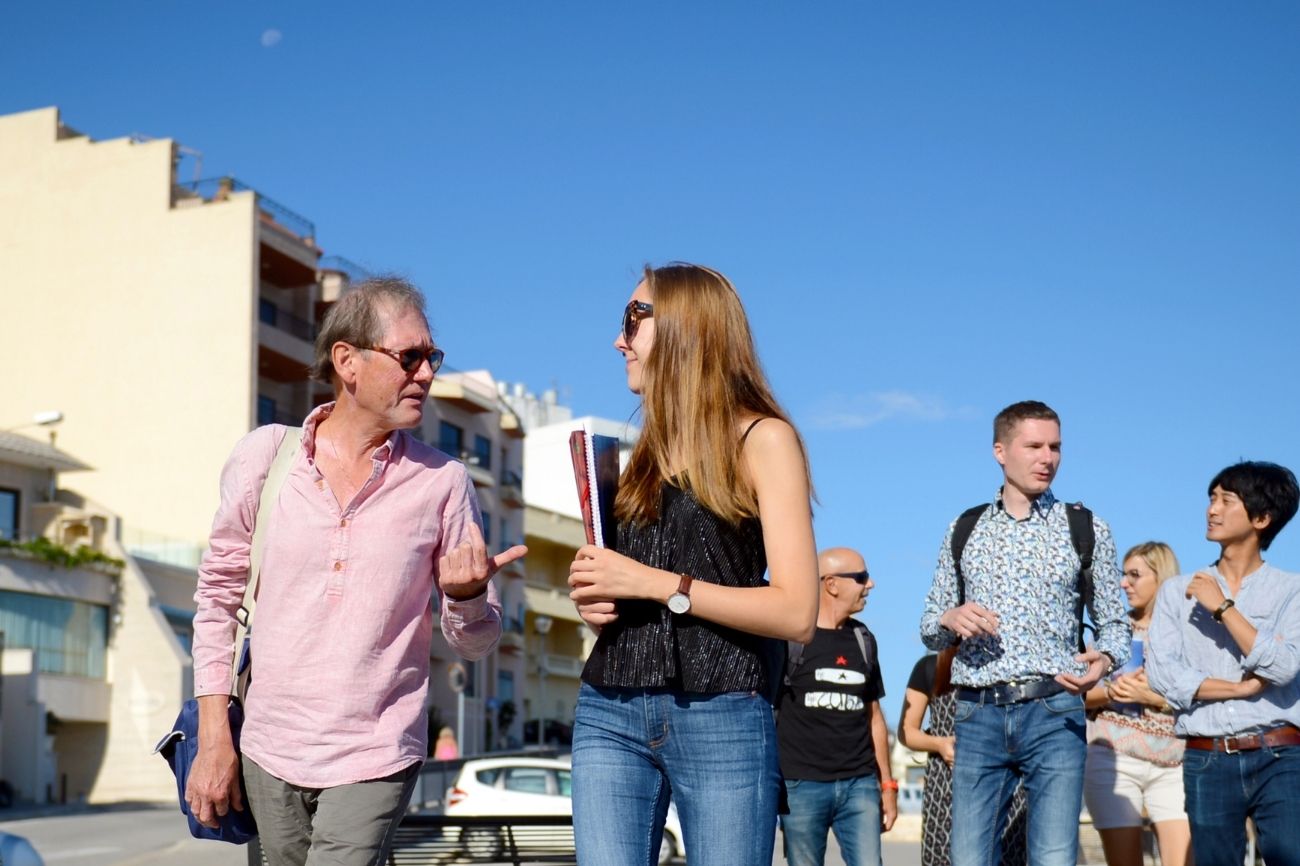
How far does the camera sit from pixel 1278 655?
6.41 meters

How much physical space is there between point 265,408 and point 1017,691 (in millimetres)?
50548

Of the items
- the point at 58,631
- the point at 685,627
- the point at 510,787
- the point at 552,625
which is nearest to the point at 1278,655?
the point at 685,627

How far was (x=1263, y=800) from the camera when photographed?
21.1 feet

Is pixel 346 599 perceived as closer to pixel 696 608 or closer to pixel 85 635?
pixel 696 608

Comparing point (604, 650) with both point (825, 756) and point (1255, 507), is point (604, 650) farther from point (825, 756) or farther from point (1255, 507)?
point (825, 756)

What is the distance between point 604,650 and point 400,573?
2.55ft

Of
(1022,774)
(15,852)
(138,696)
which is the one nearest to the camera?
(15,852)

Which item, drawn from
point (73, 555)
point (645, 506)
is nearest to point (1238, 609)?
point (645, 506)

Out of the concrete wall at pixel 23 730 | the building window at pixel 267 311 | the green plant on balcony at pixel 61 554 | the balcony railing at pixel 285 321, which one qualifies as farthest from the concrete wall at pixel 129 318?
the concrete wall at pixel 23 730

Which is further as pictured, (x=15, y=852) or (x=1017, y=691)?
(x=1017, y=691)

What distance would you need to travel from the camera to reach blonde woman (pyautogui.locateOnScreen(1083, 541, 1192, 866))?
830cm

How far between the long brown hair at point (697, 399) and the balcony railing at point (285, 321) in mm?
52313

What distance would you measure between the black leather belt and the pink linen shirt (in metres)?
2.61

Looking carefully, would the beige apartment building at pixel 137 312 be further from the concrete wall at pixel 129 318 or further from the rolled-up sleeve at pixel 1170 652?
the rolled-up sleeve at pixel 1170 652
